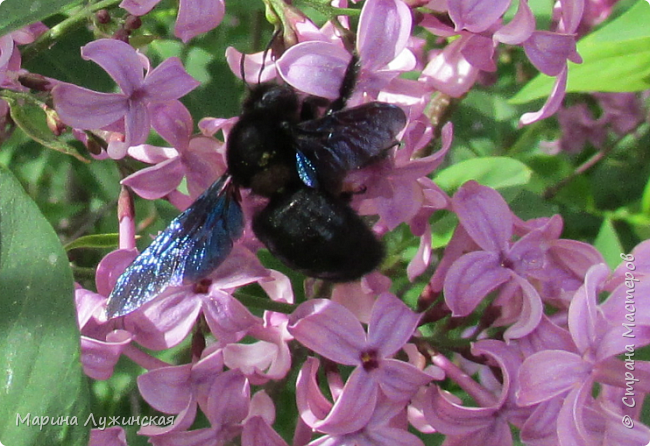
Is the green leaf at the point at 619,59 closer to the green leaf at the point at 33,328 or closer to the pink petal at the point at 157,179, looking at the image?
the pink petal at the point at 157,179

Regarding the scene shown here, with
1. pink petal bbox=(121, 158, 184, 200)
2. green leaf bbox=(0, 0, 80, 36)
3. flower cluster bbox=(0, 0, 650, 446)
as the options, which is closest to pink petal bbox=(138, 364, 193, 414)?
flower cluster bbox=(0, 0, 650, 446)

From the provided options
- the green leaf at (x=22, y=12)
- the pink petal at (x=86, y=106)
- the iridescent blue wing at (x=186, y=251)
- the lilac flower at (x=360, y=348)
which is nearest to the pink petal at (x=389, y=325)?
the lilac flower at (x=360, y=348)

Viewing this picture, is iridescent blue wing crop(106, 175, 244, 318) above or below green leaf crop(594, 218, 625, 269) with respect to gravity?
above

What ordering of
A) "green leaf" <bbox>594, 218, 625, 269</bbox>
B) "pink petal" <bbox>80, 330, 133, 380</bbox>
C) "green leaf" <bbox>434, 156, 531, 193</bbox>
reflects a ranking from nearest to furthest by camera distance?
"pink petal" <bbox>80, 330, 133, 380</bbox>
"green leaf" <bbox>434, 156, 531, 193</bbox>
"green leaf" <bbox>594, 218, 625, 269</bbox>

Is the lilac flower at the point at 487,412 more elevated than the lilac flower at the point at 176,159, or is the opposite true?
the lilac flower at the point at 176,159

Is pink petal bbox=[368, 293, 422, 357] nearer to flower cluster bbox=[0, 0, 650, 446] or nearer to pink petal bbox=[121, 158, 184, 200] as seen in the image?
flower cluster bbox=[0, 0, 650, 446]

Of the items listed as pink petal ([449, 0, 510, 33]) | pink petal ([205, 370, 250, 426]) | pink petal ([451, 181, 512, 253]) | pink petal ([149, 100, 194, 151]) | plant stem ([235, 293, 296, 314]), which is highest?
pink petal ([449, 0, 510, 33])
